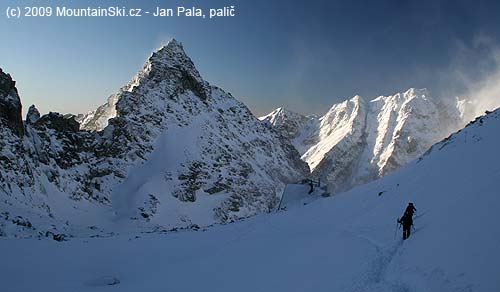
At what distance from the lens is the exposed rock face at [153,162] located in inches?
2576

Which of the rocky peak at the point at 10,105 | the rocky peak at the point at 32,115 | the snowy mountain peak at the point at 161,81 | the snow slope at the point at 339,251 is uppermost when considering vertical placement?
the snowy mountain peak at the point at 161,81

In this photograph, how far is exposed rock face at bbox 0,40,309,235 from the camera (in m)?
65.4

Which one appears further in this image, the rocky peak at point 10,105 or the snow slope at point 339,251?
the rocky peak at point 10,105

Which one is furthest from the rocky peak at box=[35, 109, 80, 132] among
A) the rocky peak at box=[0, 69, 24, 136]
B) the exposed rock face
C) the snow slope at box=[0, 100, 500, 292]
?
the snow slope at box=[0, 100, 500, 292]

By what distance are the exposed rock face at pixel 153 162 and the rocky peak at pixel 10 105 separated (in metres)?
1.87

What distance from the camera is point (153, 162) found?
324 ft

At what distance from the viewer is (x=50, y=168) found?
73.2 meters

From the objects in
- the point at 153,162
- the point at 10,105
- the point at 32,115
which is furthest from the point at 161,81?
the point at 10,105

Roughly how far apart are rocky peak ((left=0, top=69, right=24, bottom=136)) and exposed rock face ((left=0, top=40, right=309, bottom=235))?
187 centimetres

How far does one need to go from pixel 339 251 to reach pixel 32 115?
3080 inches

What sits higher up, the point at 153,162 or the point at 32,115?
the point at 32,115

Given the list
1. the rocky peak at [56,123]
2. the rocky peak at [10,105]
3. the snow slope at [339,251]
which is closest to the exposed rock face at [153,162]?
the rocky peak at [56,123]

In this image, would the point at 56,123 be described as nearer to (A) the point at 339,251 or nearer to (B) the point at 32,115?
(B) the point at 32,115

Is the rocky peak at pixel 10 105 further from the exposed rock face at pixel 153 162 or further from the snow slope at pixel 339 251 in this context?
the snow slope at pixel 339 251
